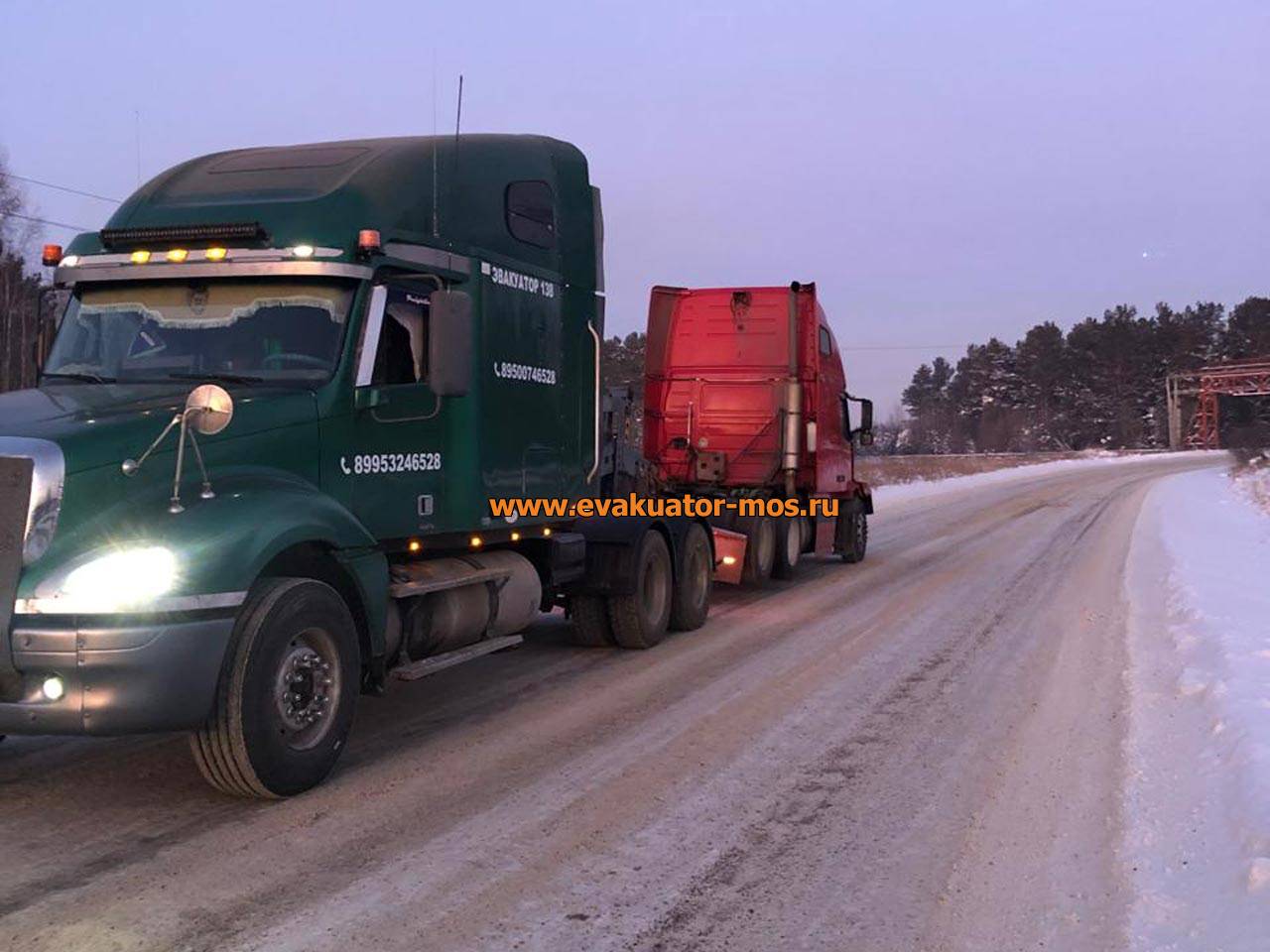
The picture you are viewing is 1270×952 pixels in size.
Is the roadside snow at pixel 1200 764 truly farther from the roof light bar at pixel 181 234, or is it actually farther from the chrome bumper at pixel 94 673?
the roof light bar at pixel 181 234

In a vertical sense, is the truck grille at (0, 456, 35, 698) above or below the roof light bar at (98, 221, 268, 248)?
below

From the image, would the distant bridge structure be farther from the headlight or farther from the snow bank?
the headlight

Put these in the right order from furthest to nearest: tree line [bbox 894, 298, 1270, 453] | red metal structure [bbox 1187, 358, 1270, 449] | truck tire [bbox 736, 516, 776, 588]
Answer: tree line [bbox 894, 298, 1270, 453] < red metal structure [bbox 1187, 358, 1270, 449] < truck tire [bbox 736, 516, 776, 588]

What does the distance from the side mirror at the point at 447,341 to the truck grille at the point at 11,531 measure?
2.06m

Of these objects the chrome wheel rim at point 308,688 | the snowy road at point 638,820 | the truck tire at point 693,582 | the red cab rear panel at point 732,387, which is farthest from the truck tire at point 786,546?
the chrome wheel rim at point 308,688

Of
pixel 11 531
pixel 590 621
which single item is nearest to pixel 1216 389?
pixel 590 621

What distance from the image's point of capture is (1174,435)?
72.3m

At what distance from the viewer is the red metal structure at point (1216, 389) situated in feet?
223

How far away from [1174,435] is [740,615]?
72.1 m

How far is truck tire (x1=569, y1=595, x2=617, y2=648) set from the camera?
8.66m

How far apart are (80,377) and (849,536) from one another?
1129 cm

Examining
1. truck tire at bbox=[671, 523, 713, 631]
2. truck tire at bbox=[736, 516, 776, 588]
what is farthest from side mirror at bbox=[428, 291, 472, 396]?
truck tire at bbox=[736, 516, 776, 588]

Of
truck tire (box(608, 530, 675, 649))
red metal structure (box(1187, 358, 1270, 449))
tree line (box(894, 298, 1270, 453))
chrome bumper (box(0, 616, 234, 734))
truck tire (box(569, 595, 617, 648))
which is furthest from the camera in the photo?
tree line (box(894, 298, 1270, 453))

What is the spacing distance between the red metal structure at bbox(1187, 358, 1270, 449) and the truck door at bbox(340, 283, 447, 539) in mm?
73113
